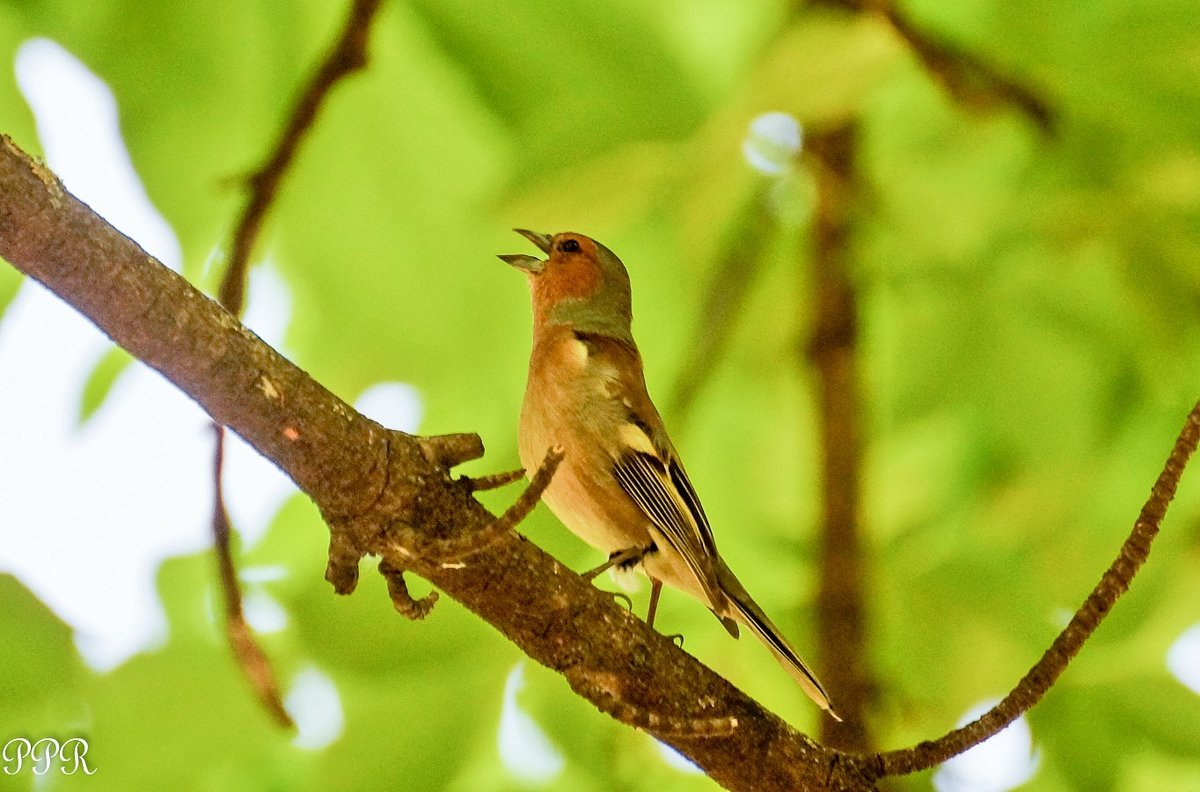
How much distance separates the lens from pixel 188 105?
3057 mm

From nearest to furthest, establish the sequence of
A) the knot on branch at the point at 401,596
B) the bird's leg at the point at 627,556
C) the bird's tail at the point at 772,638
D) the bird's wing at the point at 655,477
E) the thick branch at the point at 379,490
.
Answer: the thick branch at the point at 379,490 < the knot on branch at the point at 401,596 < the bird's tail at the point at 772,638 < the bird's wing at the point at 655,477 < the bird's leg at the point at 627,556

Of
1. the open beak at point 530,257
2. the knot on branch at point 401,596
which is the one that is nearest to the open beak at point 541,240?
the open beak at point 530,257

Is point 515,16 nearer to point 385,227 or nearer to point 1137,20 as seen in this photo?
point 385,227

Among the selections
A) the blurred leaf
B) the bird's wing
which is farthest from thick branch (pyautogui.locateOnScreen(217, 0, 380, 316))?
the bird's wing

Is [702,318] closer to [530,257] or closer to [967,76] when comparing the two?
[530,257]

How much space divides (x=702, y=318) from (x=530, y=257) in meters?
0.49

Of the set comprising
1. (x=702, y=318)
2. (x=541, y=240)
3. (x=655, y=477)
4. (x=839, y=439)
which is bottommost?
(x=655, y=477)

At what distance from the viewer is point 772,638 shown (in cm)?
267

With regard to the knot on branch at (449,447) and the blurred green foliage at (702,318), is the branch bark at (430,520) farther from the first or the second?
the blurred green foliage at (702,318)

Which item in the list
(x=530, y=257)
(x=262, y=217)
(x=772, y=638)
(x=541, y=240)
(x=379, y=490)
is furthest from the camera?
(x=541, y=240)

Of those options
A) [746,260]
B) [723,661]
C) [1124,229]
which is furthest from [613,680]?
[1124,229]

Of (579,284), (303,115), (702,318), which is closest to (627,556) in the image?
(702,318)

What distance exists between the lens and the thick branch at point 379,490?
1815mm

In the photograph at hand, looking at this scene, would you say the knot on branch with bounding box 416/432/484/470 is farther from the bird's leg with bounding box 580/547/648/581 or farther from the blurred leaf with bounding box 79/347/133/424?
the blurred leaf with bounding box 79/347/133/424
